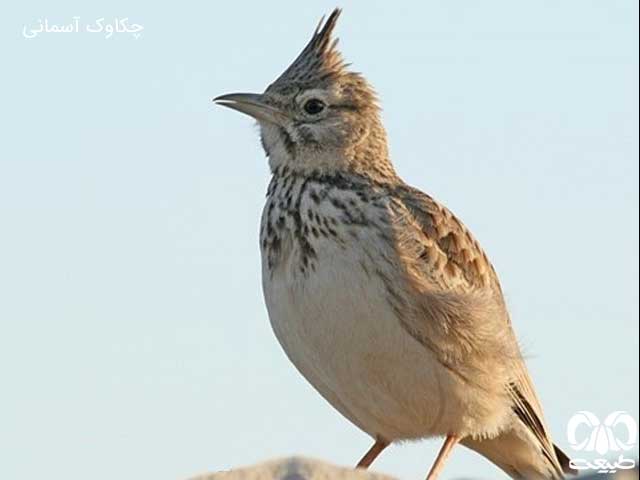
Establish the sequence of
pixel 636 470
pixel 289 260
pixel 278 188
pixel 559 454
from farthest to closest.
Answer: pixel 559 454 → pixel 278 188 → pixel 289 260 → pixel 636 470

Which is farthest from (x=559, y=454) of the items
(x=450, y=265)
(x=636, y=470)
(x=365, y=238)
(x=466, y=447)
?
(x=636, y=470)

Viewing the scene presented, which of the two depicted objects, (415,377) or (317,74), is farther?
(317,74)

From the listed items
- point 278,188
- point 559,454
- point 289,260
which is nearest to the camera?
point 289,260

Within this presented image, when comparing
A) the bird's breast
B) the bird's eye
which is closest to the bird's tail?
the bird's breast

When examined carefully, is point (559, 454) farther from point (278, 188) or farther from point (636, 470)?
point (636, 470)

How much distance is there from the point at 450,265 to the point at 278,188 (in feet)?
3.29

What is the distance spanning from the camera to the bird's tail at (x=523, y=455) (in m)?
8.92

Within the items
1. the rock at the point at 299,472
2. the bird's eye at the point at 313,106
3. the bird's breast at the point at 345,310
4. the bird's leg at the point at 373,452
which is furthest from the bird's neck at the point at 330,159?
the rock at the point at 299,472

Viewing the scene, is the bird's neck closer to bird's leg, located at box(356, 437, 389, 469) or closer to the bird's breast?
the bird's breast

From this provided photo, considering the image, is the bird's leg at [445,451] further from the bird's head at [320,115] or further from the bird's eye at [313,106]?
the bird's eye at [313,106]

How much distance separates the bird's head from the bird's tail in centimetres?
158

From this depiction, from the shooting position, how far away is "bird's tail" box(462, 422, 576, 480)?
892cm

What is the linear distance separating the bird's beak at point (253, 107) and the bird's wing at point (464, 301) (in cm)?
80

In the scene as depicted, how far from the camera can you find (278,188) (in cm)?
859
